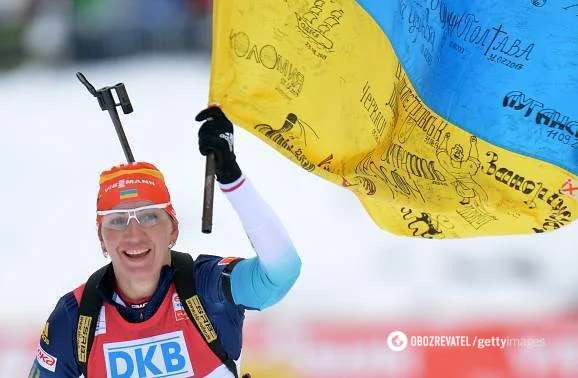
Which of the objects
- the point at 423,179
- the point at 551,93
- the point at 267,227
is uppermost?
the point at 551,93

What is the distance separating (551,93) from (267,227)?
1358mm

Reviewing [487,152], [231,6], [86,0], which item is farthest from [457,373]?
[86,0]

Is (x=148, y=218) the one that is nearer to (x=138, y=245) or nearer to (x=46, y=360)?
(x=138, y=245)

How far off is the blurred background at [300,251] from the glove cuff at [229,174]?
8.31 feet

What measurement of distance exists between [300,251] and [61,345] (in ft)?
10.5

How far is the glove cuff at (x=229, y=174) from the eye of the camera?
400 cm

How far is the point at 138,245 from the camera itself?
13.8 ft

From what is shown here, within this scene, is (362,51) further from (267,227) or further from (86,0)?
(86,0)

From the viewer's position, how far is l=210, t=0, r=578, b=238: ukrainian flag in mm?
4188

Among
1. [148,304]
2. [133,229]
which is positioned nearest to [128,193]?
[133,229]

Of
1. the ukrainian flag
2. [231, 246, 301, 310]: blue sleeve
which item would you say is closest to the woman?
[231, 246, 301, 310]: blue sleeve

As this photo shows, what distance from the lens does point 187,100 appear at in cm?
936

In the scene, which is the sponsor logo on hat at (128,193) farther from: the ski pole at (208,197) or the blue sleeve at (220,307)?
the ski pole at (208,197)

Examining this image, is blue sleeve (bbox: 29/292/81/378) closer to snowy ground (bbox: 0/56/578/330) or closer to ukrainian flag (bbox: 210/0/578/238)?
ukrainian flag (bbox: 210/0/578/238)
